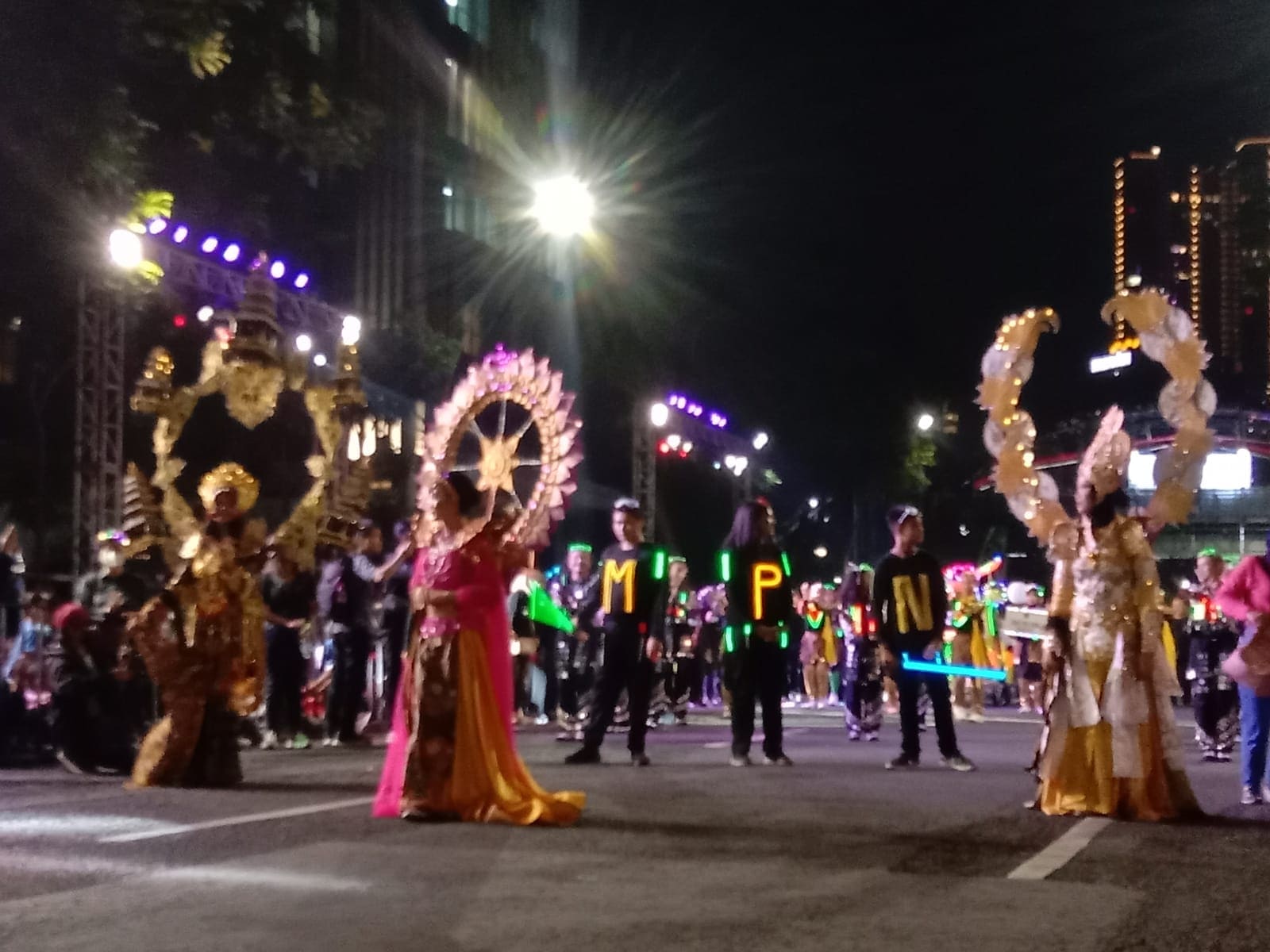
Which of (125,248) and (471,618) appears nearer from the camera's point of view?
(471,618)

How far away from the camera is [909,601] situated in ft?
39.7

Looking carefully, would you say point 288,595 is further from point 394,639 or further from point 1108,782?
point 1108,782

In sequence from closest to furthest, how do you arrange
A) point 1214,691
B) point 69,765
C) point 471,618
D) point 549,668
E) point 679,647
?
point 471,618
point 69,765
point 1214,691
point 549,668
point 679,647

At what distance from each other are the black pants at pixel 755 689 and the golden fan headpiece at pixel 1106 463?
3758 mm

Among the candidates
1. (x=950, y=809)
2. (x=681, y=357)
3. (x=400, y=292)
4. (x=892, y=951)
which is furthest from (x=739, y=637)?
(x=400, y=292)

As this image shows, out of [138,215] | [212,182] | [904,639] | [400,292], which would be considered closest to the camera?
[904,639]

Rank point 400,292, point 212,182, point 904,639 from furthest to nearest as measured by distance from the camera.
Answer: point 400,292 < point 212,182 < point 904,639

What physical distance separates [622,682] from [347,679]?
11.1 ft

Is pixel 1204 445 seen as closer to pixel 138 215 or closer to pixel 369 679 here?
pixel 369 679

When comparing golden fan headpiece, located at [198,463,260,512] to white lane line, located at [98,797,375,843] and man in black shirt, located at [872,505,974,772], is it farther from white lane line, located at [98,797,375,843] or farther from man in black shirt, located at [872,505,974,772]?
man in black shirt, located at [872,505,974,772]

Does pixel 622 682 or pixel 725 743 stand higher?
pixel 622 682

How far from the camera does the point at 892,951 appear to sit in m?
4.92

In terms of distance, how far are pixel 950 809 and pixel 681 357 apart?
29649 millimetres

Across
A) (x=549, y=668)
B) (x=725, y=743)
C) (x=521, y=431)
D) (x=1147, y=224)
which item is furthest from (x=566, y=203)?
(x=1147, y=224)
